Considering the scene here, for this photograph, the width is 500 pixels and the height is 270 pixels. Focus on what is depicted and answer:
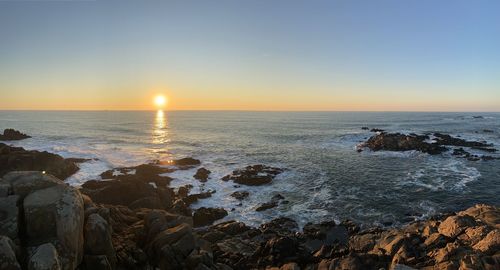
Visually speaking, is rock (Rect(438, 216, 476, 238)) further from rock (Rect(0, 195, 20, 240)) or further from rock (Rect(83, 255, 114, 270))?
rock (Rect(0, 195, 20, 240))

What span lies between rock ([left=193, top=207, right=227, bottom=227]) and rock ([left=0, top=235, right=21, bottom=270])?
17196 mm

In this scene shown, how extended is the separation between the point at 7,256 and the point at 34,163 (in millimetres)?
36825

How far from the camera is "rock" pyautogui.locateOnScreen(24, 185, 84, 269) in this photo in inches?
518

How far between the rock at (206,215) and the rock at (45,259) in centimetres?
1627

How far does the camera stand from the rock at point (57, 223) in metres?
13.2

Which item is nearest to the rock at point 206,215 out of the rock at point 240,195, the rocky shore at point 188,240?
the rocky shore at point 188,240

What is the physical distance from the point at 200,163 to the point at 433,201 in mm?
34073

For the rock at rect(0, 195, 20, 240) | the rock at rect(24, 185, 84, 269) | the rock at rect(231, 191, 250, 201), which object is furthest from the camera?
the rock at rect(231, 191, 250, 201)

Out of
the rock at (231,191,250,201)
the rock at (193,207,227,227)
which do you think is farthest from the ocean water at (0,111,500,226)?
the rock at (193,207,227,227)

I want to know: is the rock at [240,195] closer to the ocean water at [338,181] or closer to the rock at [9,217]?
the ocean water at [338,181]

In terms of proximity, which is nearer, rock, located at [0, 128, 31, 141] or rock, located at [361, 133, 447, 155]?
rock, located at [361, 133, 447, 155]

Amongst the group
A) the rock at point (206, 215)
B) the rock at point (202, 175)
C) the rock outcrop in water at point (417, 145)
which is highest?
the rock outcrop in water at point (417, 145)

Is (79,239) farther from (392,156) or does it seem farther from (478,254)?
(392,156)

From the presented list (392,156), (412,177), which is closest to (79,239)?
(412,177)
